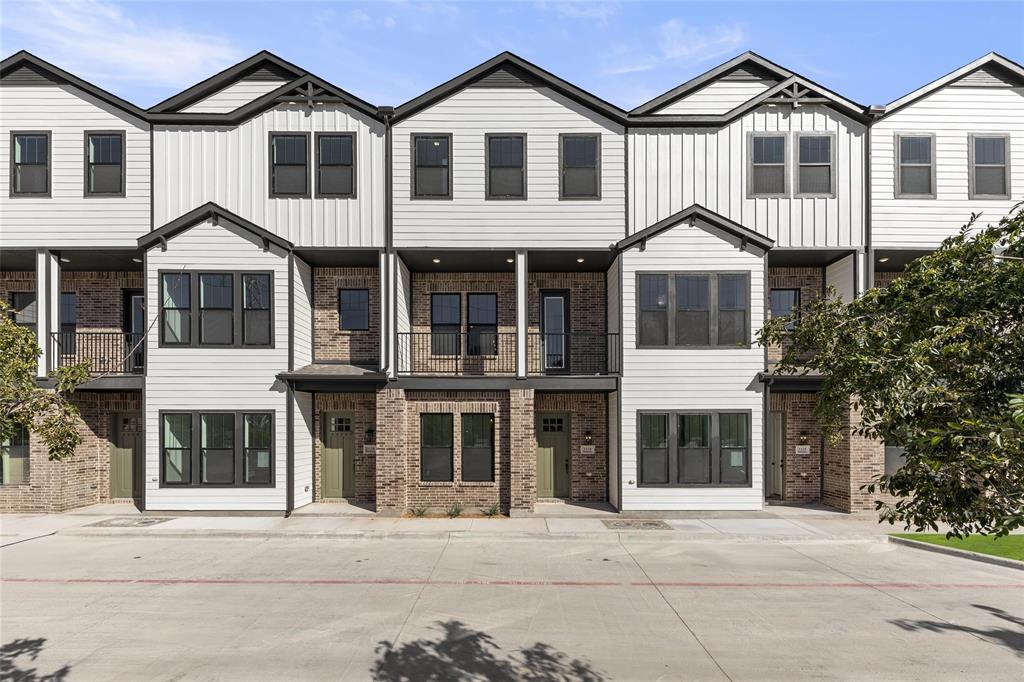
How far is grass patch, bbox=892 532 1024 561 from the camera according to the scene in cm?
1127

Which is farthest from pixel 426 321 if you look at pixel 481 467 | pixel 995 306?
pixel 995 306

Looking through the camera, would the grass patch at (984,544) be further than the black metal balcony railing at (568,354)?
No

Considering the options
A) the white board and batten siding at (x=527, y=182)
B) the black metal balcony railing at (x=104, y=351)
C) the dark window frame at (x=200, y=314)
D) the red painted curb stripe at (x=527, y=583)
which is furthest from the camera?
the black metal balcony railing at (x=104, y=351)

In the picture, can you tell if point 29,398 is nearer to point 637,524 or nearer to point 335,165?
point 335,165

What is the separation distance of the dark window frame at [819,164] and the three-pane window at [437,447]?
1195cm

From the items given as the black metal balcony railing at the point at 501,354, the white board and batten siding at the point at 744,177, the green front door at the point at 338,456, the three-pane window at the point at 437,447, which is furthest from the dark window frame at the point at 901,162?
the green front door at the point at 338,456

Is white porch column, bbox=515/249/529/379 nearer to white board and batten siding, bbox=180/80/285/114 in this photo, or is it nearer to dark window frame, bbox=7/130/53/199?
white board and batten siding, bbox=180/80/285/114

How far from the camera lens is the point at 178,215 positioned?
1573 cm

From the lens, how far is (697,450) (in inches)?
595

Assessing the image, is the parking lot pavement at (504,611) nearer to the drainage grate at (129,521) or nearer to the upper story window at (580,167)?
the drainage grate at (129,521)

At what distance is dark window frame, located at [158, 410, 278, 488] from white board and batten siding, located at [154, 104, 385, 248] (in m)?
5.16

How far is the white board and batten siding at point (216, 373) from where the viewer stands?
49.0ft

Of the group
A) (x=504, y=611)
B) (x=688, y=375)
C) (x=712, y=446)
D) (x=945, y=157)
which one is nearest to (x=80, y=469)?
(x=504, y=611)

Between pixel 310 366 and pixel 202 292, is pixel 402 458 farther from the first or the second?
pixel 202 292
